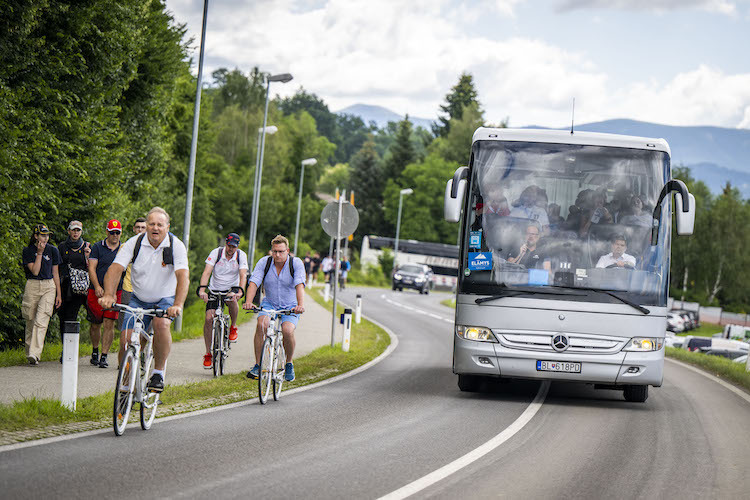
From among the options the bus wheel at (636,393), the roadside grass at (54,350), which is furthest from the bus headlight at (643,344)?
the roadside grass at (54,350)

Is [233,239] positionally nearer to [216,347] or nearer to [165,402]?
[216,347]

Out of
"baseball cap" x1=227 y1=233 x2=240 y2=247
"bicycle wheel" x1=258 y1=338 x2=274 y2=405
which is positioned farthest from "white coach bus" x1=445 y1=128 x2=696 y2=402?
"baseball cap" x1=227 y1=233 x2=240 y2=247

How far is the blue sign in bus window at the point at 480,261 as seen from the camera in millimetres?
12797

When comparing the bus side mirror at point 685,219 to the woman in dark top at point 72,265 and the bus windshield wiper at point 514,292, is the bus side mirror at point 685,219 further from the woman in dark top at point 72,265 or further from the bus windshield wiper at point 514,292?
the woman in dark top at point 72,265

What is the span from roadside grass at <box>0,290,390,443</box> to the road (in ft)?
1.55

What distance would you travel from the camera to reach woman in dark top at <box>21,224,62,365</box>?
13.5 m

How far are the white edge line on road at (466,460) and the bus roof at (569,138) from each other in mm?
3457

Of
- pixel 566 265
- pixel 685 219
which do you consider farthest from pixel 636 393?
pixel 685 219

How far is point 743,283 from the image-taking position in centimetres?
9800

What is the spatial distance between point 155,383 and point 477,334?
487cm

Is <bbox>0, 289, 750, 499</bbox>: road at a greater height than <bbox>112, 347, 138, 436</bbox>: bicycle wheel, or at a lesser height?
lesser

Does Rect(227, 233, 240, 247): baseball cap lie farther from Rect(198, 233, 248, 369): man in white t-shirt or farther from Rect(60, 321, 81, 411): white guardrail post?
Rect(60, 321, 81, 411): white guardrail post

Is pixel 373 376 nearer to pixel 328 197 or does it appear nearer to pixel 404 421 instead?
pixel 404 421

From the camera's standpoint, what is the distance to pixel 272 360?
11664 mm
